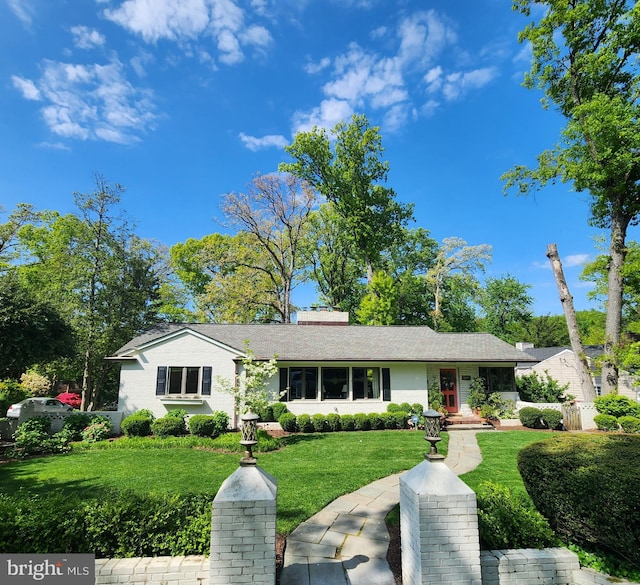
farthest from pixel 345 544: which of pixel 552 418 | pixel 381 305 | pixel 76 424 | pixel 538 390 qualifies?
pixel 381 305

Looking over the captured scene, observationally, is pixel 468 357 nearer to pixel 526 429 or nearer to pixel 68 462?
pixel 526 429

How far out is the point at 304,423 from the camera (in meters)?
15.9

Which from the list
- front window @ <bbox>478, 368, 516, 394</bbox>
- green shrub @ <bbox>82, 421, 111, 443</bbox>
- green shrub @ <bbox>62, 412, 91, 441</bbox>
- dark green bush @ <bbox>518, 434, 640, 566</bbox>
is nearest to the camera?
dark green bush @ <bbox>518, 434, 640, 566</bbox>

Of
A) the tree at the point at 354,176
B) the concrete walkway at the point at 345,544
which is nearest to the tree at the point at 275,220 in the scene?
the tree at the point at 354,176

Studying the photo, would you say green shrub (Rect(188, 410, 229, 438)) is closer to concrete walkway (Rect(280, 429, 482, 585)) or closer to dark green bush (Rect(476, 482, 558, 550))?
concrete walkway (Rect(280, 429, 482, 585))

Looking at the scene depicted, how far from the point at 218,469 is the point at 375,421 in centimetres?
852

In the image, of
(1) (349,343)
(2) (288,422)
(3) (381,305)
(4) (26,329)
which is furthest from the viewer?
(3) (381,305)

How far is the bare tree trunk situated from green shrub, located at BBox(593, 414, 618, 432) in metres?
2.79

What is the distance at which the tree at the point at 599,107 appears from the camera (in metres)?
16.6

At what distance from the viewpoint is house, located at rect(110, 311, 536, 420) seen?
16297 millimetres

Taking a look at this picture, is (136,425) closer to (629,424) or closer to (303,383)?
(303,383)

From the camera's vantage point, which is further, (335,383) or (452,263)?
(452,263)

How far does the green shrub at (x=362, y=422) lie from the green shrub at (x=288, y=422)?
8.78ft

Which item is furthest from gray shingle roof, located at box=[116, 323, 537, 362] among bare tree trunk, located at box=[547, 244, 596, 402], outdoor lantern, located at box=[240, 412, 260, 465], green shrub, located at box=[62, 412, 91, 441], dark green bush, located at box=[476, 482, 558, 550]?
dark green bush, located at box=[476, 482, 558, 550]
